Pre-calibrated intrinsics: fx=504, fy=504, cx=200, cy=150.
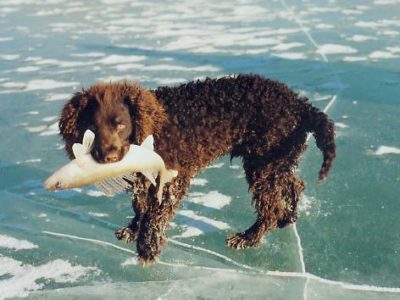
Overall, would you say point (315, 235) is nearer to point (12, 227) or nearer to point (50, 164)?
point (12, 227)

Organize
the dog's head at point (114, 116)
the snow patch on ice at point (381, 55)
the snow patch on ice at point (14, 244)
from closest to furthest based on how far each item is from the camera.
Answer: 1. the dog's head at point (114, 116)
2. the snow patch on ice at point (14, 244)
3. the snow patch on ice at point (381, 55)

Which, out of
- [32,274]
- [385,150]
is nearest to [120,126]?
[32,274]

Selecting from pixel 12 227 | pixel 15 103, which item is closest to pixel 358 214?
pixel 12 227

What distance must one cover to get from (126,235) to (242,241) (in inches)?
31.4

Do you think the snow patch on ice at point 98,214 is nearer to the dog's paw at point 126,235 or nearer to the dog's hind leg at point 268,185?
the dog's paw at point 126,235

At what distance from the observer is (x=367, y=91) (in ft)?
19.4

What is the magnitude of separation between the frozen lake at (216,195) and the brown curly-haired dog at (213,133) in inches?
7.7

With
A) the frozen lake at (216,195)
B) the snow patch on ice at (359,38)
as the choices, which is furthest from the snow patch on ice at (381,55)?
the snow patch on ice at (359,38)

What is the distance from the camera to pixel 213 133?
3273mm

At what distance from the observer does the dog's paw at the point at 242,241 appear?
130 inches

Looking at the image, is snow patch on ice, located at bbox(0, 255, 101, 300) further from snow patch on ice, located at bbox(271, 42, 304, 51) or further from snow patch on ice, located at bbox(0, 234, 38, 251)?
A: snow patch on ice, located at bbox(271, 42, 304, 51)

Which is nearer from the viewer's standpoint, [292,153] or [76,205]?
[292,153]

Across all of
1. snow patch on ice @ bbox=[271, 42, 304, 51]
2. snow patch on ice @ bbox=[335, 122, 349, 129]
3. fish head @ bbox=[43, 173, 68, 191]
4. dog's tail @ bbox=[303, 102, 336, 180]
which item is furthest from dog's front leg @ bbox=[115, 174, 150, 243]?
snow patch on ice @ bbox=[271, 42, 304, 51]

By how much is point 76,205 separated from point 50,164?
2.48 ft
